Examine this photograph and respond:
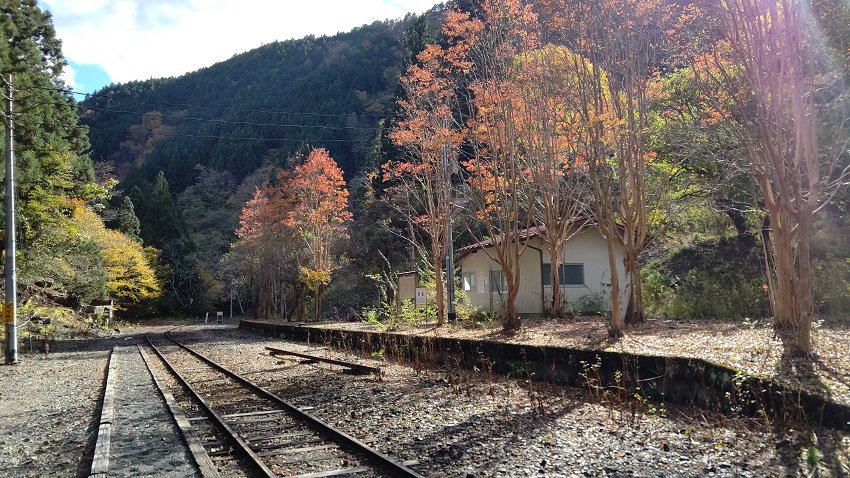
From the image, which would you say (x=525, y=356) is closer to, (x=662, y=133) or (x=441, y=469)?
(x=441, y=469)

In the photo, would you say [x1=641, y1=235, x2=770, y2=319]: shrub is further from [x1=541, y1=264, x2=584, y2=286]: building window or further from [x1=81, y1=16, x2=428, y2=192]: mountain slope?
[x1=81, y1=16, x2=428, y2=192]: mountain slope

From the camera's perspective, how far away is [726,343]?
33.8 ft

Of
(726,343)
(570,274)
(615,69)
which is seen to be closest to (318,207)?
(570,274)

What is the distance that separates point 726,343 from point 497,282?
14696 millimetres

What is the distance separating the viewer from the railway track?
19.7 feet

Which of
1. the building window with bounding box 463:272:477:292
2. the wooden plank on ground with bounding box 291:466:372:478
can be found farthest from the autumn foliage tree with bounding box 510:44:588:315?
the building window with bounding box 463:272:477:292

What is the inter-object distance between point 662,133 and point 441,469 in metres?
11.8

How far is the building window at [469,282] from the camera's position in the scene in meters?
26.8

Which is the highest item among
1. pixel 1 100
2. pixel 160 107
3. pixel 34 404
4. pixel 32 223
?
pixel 160 107

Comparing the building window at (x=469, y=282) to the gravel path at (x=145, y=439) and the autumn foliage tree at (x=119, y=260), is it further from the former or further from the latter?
the autumn foliage tree at (x=119, y=260)

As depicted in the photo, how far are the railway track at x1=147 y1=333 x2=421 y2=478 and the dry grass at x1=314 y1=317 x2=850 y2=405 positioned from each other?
15.6ft

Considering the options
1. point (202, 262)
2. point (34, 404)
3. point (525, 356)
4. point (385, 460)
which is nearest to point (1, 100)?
point (34, 404)

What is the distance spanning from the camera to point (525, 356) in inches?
462

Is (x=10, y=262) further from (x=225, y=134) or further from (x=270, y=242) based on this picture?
(x=225, y=134)
